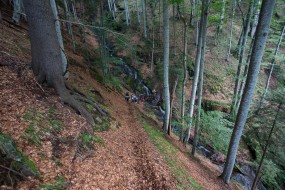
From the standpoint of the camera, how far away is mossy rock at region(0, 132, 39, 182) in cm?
291

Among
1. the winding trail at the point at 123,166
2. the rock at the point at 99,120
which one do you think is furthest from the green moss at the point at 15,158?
the rock at the point at 99,120

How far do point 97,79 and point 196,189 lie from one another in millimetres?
9552

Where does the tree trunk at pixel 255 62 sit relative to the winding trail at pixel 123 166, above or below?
above

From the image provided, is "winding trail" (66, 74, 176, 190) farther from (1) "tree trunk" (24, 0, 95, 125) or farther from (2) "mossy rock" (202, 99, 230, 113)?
(2) "mossy rock" (202, 99, 230, 113)

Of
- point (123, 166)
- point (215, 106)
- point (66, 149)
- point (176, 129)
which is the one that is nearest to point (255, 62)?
point (123, 166)

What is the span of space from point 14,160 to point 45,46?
359 cm

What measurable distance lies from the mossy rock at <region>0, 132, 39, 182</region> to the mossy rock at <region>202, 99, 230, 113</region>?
52.4 ft

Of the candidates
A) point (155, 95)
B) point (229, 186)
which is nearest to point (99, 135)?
point (229, 186)

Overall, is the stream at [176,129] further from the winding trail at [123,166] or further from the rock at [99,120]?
the winding trail at [123,166]

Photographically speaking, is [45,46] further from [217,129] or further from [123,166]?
[217,129]

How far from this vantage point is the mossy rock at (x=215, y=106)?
669 inches

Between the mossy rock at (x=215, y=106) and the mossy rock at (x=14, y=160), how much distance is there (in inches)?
628

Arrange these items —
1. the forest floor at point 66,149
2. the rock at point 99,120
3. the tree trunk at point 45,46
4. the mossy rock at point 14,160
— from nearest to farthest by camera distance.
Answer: the mossy rock at point 14,160, the forest floor at point 66,149, the tree trunk at point 45,46, the rock at point 99,120

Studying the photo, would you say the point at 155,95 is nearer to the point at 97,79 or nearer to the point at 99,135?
the point at 97,79
